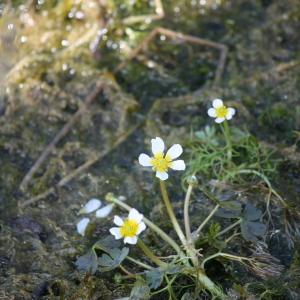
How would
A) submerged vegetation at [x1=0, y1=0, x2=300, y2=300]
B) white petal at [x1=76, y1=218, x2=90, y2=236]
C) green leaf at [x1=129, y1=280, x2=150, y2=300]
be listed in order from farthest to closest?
white petal at [x1=76, y1=218, x2=90, y2=236] → submerged vegetation at [x1=0, y1=0, x2=300, y2=300] → green leaf at [x1=129, y1=280, x2=150, y2=300]

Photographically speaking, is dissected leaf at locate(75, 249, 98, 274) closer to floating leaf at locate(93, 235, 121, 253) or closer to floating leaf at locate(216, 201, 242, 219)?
floating leaf at locate(93, 235, 121, 253)

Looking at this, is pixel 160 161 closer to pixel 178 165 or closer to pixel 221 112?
pixel 178 165

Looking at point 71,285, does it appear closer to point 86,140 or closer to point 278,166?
point 86,140

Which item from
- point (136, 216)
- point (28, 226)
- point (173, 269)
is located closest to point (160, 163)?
point (136, 216)

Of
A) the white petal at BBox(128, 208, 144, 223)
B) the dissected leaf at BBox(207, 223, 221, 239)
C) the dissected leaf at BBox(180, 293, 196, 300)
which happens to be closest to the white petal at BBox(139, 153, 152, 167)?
the white petal at BBox(128, 208, 144, 223)

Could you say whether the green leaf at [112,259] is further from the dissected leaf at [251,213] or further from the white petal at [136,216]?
the dissected leaf at [251,213]

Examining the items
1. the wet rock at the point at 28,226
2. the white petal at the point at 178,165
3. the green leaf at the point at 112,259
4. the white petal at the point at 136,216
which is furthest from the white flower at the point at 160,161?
the wet rock at the point at 28,226
